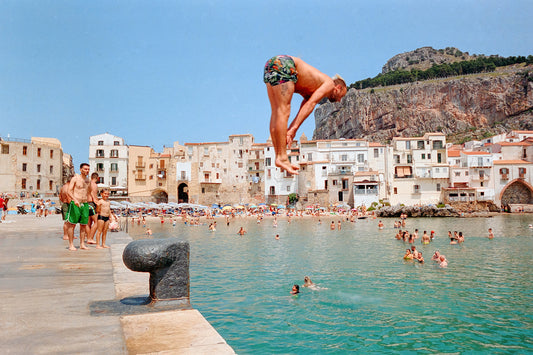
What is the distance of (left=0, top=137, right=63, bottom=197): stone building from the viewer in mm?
60969

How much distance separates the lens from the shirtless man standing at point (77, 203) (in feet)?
33.5

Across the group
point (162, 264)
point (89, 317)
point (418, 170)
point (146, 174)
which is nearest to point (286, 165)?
point (162, 264)

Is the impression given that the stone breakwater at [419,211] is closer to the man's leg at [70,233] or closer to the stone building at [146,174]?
the stone building at [146,174]

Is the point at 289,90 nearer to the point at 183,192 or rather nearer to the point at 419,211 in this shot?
the point at 419,211

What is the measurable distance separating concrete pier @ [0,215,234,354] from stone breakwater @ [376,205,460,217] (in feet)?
193

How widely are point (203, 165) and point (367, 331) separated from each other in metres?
70.7

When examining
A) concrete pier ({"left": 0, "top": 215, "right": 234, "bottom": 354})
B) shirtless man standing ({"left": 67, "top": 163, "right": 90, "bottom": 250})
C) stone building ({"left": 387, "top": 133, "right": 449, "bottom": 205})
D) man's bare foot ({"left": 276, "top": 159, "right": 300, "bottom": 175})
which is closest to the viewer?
concrete pier ({"left": 0, "top": 215, "right": 234, "bottom": 354})

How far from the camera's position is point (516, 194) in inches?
2763

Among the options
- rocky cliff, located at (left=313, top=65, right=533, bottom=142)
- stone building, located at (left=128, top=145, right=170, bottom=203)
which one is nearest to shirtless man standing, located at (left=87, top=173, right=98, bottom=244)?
stone building, located at (left=128, top=145, right=170, bottom=203)

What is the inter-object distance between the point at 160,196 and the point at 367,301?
70.9 m

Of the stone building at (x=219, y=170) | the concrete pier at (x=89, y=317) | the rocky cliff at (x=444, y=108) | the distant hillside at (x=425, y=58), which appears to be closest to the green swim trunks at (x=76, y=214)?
the concrete pier at (x=89, y=317)

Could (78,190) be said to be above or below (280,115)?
below

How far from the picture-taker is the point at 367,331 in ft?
35.7

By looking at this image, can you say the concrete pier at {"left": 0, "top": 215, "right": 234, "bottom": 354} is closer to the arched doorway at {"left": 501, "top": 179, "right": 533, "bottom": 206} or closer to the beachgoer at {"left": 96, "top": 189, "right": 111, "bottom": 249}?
the beachgoer at {"left": 96, "top": 189, "right": 111, "bottom": 249}
